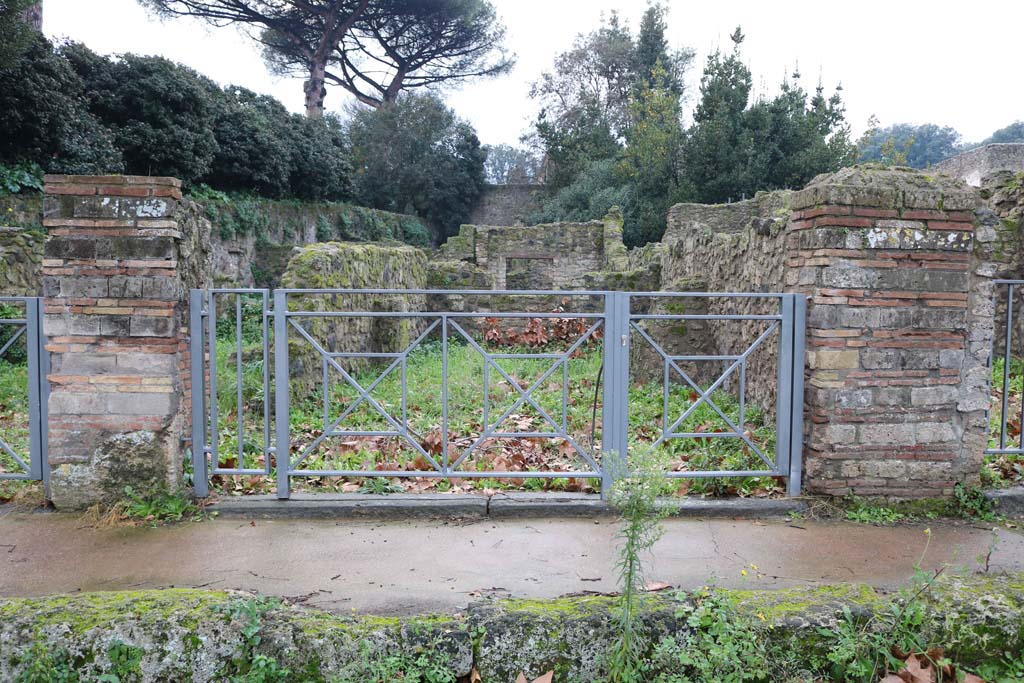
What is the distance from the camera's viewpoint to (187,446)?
4602 millimetres

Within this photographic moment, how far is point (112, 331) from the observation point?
427 cm

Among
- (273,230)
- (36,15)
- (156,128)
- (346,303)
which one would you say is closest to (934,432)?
(346,303)

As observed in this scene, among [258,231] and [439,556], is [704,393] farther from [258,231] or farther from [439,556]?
[258,231]

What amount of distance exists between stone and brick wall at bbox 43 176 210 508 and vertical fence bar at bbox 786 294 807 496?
3.82m

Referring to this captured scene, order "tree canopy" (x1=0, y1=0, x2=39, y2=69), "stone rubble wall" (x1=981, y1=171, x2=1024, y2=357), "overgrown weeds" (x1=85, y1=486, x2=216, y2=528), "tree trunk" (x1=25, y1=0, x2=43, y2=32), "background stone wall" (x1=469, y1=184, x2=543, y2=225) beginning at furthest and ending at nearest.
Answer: "background stone wall" (x1=469, y1=184, x2=543, y2=225), "tree trunk" (x1=25, y1=0, x2=43, y2=32), "tree canopy" (x1=0, y1=0, x2=39, y2=69), "stone rubble wall" (x1=981, y1=171, x2=1024, y2=357), "overgrown weeds" (x1=85, y1=486, x2=216, y2=528)

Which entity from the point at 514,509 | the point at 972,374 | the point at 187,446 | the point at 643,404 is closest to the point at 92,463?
the point at 187,446

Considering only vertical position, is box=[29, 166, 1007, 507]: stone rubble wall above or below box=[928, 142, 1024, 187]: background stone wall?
below

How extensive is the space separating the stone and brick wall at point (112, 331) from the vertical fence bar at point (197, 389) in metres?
0.09

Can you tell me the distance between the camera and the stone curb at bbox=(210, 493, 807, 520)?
4336mm

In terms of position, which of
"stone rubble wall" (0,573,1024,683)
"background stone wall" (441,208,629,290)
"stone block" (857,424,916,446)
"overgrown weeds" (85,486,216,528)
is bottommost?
"stone rubble wall" (0,573,1024,683)

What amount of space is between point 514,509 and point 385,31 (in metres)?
28.3

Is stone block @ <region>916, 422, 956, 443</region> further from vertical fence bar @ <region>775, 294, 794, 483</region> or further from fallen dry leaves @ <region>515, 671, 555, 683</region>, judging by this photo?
fallen dry leaves @ <region>515, 671, 555, 683</region>

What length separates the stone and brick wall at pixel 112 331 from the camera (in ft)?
13.8

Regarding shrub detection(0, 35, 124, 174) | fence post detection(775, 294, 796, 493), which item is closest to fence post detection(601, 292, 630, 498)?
fence post detection(775, 294, 796, 493)
